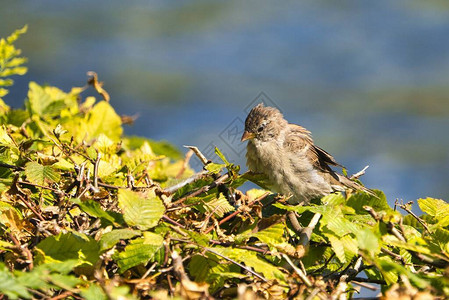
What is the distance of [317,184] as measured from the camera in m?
3.14

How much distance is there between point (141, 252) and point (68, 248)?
188 mm

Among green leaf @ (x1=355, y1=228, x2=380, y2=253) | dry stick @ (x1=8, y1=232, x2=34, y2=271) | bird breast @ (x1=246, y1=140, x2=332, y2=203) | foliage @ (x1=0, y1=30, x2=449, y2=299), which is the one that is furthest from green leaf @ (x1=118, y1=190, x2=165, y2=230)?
bird breast @ (x1=246, y1=140, x2=332, y2=203)

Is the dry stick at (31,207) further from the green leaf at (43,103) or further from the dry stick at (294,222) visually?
the green leaf at (43,103)

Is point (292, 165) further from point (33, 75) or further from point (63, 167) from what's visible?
point (33, 75)

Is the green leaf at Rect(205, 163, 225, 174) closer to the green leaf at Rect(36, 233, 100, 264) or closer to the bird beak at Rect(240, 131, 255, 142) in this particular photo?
the green leaf at Rect(36, 233, 100, 264)

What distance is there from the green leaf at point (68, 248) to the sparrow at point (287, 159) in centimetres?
167

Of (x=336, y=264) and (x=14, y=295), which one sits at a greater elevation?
(x=336, y=264)

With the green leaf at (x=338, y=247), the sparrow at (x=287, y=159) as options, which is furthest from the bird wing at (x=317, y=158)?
the green leaf at (x=338, y=247)

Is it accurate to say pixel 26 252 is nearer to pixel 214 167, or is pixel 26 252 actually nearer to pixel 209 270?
pixel 209 270

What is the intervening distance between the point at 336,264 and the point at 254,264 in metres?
0.39

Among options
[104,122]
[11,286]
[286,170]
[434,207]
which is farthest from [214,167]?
[286,170]

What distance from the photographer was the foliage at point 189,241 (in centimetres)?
133

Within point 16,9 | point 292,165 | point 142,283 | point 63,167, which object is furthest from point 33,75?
point 142,283

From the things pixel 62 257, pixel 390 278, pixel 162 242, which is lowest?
pixel 62 257
